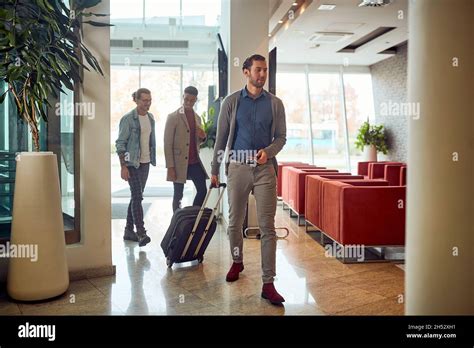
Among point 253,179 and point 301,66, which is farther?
point 301,66

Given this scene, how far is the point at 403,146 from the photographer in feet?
34.4

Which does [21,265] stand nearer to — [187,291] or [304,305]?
[187,291]

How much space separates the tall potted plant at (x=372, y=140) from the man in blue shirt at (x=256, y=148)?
8.44 metres

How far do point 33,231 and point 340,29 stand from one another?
6.58 m

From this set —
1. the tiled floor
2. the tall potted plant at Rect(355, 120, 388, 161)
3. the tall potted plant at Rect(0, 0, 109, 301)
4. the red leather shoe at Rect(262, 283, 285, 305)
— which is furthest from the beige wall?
the tall potted plant at Rect(355, 120, 388, 161)

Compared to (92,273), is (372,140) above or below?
above

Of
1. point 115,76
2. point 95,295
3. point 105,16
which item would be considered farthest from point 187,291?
point 115,76

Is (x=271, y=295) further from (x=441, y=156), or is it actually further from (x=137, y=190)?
(x=137, y=190)

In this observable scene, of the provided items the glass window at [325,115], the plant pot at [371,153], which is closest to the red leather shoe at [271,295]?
the plant pot at [371,153]

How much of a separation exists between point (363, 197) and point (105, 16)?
2672 millimetres

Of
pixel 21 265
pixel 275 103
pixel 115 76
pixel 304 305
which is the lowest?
pixel 304 305

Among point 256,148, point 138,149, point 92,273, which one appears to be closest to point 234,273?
point 256,148

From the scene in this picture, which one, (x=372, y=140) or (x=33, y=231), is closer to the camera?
(x=33, y=231)

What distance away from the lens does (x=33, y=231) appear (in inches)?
122
